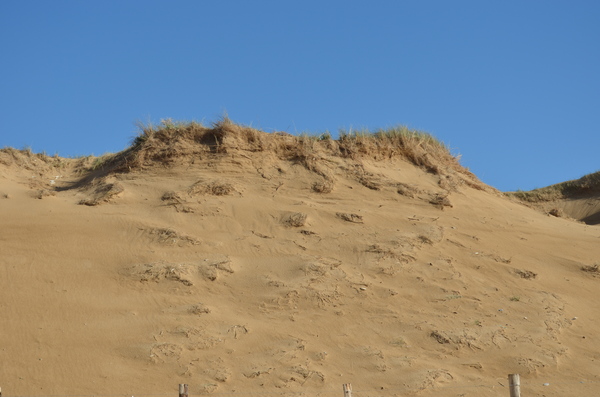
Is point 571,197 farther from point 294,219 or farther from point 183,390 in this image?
point 183,390

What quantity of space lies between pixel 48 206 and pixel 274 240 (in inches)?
154

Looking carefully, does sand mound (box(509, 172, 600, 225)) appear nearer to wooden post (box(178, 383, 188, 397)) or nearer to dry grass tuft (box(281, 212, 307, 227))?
dry grass tuft (box(281, 212, 307, 227))

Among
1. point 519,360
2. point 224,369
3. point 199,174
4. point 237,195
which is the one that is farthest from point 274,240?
point 519,360

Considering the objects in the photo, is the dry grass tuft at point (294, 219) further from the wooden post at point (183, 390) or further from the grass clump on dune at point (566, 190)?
the grass clump on dune at point (566, 190)

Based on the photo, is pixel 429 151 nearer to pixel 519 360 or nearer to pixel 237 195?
pixel 237 195

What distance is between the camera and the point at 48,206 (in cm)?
1205

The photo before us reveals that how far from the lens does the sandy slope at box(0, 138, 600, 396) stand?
8.79 metres

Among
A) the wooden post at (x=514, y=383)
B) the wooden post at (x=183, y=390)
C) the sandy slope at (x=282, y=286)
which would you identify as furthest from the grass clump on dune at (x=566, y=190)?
the wooden post at (x=183, y=390)

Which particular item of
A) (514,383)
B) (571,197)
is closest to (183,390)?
(514,383)

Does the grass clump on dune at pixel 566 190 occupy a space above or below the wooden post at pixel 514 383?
above

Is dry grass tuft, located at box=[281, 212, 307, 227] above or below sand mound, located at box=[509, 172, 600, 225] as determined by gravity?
below

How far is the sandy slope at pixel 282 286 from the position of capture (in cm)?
879

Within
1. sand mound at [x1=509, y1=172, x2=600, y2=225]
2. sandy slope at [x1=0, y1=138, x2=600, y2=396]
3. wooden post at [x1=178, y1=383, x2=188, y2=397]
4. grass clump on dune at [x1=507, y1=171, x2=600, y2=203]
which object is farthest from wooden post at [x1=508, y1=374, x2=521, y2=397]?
grass clump on dune at [x1=507, y1=171, x2=600, y2=203]

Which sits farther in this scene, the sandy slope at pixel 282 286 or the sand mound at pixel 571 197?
the sand mound at pixel 571 197
